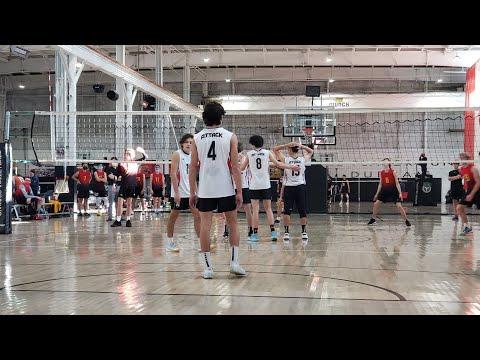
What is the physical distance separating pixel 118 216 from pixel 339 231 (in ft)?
17.1

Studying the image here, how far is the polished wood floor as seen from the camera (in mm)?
4215

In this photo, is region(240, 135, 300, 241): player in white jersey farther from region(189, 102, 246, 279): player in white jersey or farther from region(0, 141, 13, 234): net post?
region(0, 141, 13, 234): net post

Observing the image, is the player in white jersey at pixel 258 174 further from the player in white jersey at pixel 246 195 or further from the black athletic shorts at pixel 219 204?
the black athletic shorts at pixel 219 204

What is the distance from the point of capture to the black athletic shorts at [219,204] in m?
5.58

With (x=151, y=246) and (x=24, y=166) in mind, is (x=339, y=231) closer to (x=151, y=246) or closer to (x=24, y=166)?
(x=151, y=246)

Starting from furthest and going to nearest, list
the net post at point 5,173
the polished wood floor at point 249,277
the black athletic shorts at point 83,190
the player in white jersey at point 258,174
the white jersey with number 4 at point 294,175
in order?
the black athletic shorts at point 83,190, the net post at point 5,173, the white jersey with number 4 at point 294,175, the player in white jersey at point 258,174, the polished wood floor at point 249,277

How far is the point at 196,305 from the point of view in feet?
13.8

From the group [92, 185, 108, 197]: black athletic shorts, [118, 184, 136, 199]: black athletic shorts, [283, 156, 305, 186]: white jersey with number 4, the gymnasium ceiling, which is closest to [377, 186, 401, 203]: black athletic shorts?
[283, 156, 305, 186]: white jersey with number 4

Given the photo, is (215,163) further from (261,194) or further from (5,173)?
(5,173)

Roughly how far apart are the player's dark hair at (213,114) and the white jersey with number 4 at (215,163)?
0.09 meters

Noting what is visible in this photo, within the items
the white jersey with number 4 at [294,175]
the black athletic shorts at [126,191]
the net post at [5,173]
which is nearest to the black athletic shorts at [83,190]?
the black athletic shorts at [126,191]

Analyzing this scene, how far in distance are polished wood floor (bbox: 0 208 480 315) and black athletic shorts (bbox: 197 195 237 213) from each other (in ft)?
2.37

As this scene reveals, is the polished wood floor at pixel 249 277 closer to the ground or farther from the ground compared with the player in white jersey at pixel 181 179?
closer to the ground
